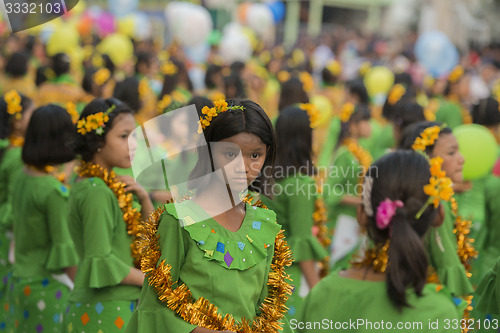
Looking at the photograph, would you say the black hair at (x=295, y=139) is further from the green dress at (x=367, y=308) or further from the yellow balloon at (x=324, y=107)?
the yellow balloon at (x=324, y=107)

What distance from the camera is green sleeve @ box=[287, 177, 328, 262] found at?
3518 millimetres

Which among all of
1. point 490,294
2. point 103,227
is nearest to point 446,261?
point 490,294

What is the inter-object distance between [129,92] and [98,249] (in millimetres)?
3297

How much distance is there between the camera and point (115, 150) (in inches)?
123

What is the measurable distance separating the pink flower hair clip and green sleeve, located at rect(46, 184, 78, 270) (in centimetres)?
170

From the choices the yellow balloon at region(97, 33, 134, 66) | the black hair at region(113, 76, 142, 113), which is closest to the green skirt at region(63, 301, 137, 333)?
the black hair at region(113, 76, 142, 113)

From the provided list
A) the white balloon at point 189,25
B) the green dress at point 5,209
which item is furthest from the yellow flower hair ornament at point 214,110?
the white balloon at point 189,25

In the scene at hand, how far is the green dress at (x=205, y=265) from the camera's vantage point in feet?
6.88

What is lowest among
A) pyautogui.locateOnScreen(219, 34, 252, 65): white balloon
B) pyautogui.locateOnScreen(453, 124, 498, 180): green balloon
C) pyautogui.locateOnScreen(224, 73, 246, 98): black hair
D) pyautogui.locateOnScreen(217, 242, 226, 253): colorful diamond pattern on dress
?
pyautogui.locateOnScreen(219, 34, 252, 65): white balloon

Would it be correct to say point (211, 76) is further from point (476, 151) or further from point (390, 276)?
point (390, 276)

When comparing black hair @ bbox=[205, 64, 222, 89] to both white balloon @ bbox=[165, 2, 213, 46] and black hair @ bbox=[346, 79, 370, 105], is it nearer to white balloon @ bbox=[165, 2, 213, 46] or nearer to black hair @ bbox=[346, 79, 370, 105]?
black hair @ bbox=[346, 79, 370, 105]

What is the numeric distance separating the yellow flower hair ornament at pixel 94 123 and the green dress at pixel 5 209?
127 cm

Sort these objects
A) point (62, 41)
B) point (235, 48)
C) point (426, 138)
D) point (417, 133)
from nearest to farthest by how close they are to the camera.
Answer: point (426, 138)
point (417, 133)
point (62, 41)
point (235, 48)

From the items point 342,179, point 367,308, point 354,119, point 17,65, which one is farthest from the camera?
point 17,65
